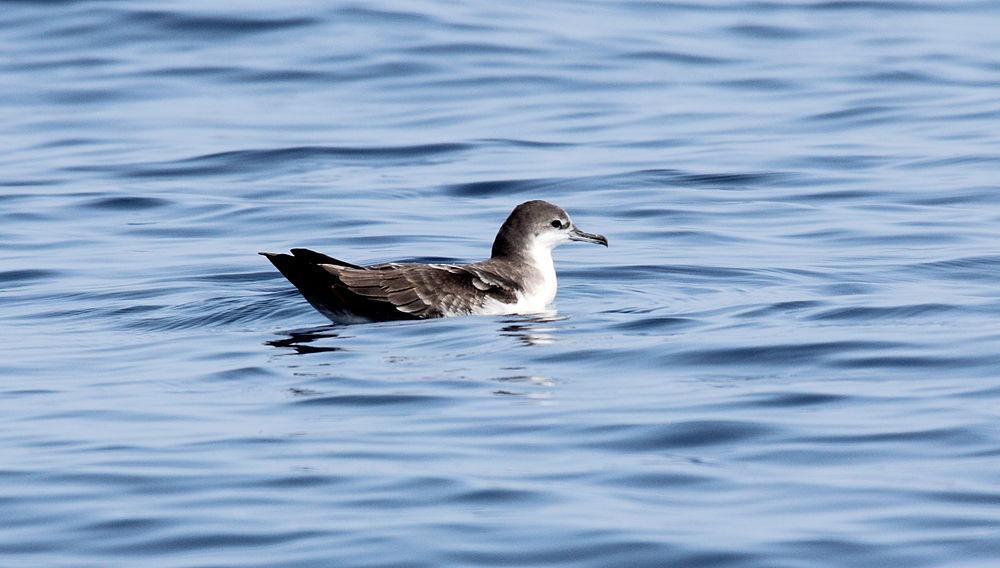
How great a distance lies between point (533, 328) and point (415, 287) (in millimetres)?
785

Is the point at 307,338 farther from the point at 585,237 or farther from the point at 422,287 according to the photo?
the point at 585,237

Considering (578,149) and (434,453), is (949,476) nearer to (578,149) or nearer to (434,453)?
Answer: (434,453)

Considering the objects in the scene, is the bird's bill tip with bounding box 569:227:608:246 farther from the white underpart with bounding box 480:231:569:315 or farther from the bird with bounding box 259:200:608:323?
the bird with bounding box 259:200:608:323

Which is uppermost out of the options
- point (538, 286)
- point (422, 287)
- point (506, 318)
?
point (422, 287)

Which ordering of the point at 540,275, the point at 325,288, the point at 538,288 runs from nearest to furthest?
the point at 325,288
the point at 538,288
the point at 540,275

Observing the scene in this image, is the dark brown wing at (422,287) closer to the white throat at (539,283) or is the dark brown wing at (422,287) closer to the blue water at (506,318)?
the blue water at (506,318)

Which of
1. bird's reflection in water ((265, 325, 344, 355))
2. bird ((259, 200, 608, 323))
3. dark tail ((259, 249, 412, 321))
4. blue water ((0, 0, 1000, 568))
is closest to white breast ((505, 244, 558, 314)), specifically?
bird ((259, 200, 608, 323))

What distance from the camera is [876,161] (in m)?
17.3

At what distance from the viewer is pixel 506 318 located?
1174cm

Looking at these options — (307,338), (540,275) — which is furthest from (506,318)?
(307,338)

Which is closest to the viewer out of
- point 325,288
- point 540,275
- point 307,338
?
point 307,338

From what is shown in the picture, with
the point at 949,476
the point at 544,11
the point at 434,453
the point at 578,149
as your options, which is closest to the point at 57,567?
the point at 434,453

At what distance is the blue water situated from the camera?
704cm

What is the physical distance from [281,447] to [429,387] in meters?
1.44
